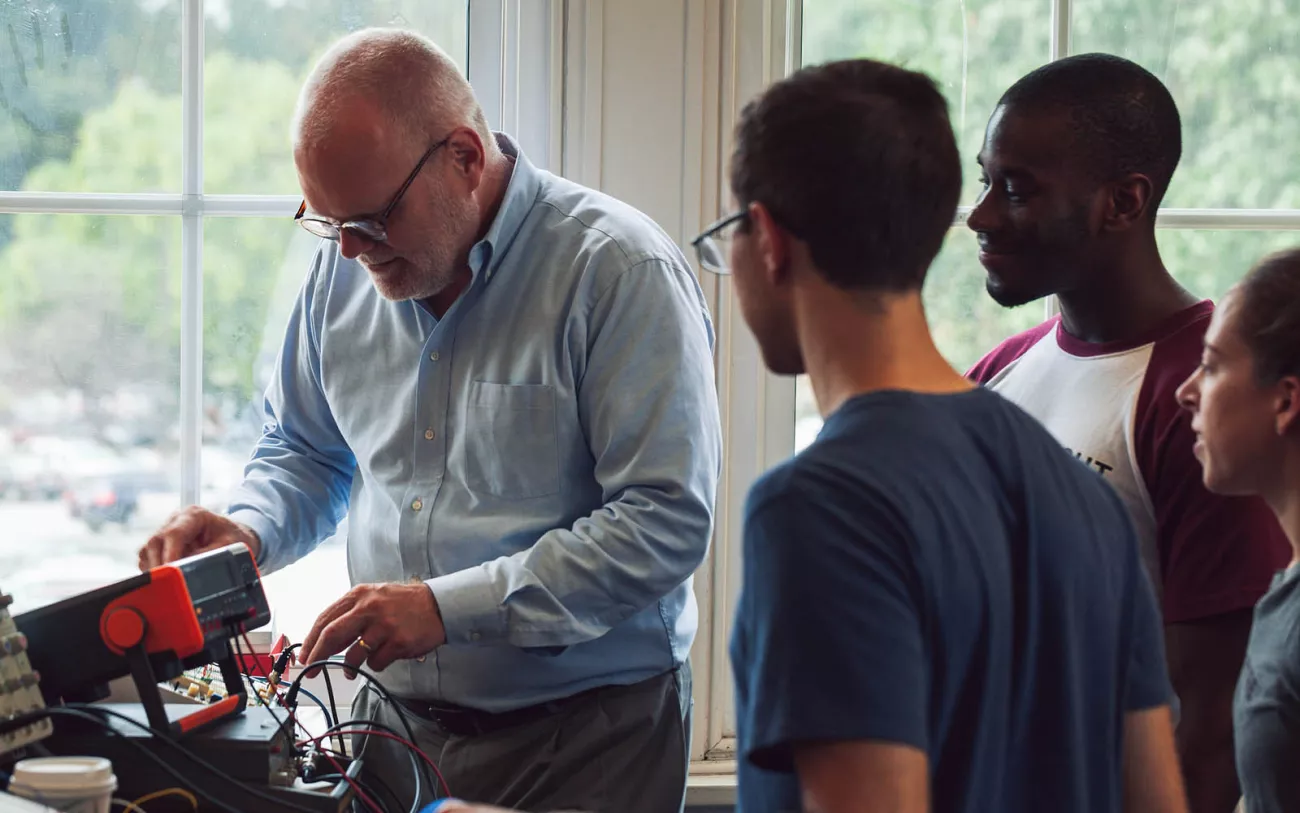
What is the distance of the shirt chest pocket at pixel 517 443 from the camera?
1.63 metres

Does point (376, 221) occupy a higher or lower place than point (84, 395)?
higher

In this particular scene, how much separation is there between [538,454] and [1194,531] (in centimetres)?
79

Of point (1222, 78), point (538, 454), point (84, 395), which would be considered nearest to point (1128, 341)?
point (538, 454)

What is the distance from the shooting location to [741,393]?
7.16 ft

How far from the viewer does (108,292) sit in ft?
7.15

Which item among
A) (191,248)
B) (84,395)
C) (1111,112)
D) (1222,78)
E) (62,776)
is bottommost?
(62,776)

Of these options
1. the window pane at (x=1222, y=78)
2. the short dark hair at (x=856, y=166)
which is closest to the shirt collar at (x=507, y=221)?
the short dark hair at (x=856, y=166)

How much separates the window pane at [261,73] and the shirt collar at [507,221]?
22.6 inches

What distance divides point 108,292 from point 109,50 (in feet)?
1.35

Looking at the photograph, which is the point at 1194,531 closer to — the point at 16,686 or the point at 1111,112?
the point at 1111,112

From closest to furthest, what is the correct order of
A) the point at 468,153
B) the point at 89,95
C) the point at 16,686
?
the point at 16,686
the point at 468,153
the point at 89,95

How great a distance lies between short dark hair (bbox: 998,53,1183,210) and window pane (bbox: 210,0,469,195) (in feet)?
3.40

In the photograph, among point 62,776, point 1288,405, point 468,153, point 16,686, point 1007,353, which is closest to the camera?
point 62,776

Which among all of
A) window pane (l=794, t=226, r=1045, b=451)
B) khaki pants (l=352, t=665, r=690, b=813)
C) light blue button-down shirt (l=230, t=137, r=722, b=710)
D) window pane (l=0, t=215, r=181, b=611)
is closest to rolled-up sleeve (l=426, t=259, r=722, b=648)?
light blue button-down shirt (l=230, t=137, r=722, b=710)
